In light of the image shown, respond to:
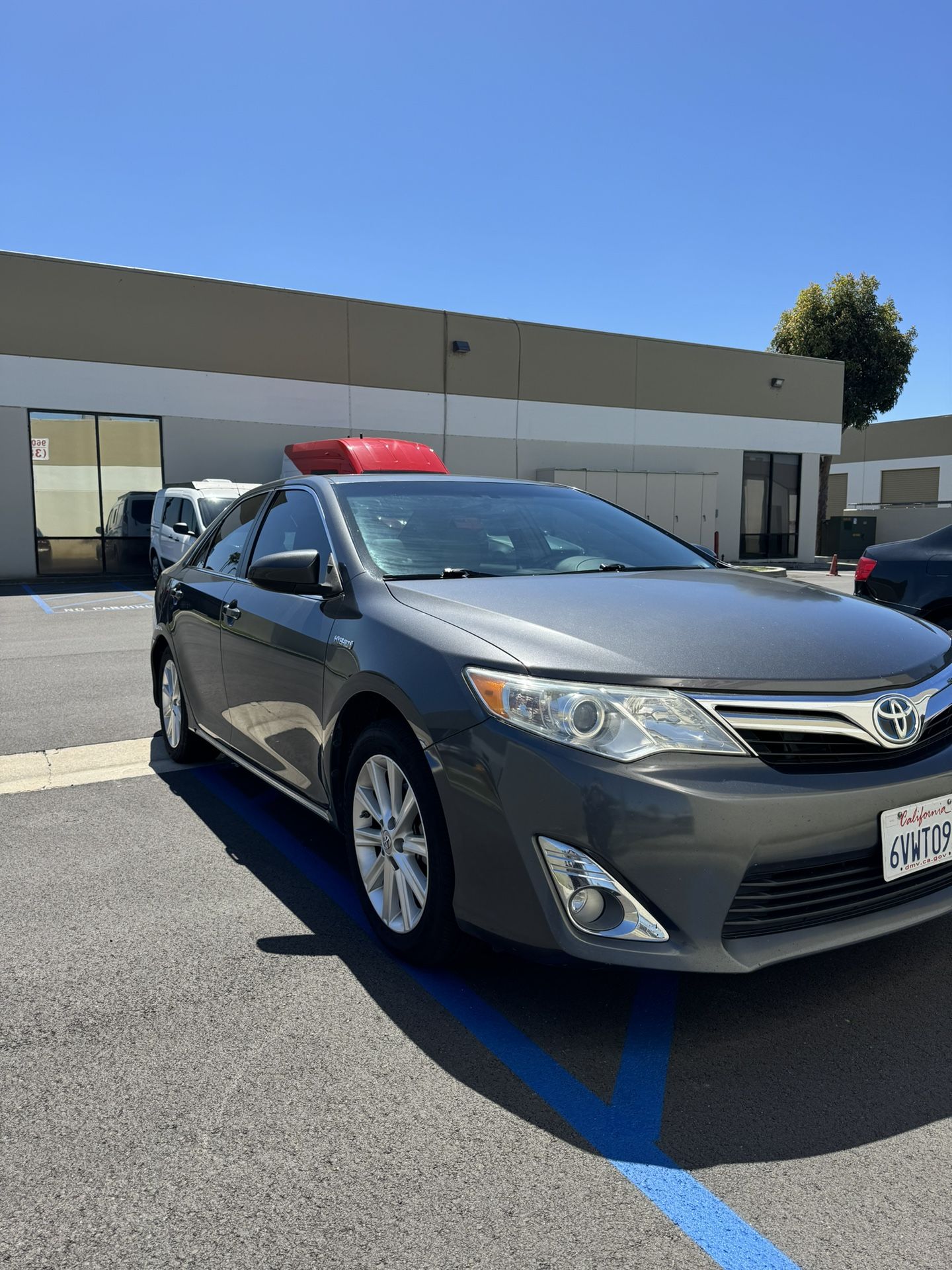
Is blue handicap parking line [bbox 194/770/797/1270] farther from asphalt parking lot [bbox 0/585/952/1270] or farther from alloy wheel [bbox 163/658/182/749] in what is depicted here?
alloy wheel [bbox 163/658/182/749]

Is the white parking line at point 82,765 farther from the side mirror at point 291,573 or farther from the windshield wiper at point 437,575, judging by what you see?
the windshield wiper at point 437,575

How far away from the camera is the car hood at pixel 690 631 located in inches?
104

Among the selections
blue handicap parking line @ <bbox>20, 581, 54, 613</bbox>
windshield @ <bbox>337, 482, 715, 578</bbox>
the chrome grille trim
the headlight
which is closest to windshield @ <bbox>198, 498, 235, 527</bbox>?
blue handicap parking line @ <bbox>20, 581, 54, 613</bbox>

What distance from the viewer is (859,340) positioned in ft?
111

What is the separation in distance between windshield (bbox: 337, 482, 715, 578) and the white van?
1093 centimetres

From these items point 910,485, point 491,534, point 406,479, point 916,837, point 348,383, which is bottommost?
point 916,837

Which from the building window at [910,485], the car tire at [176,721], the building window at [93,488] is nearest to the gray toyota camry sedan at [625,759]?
the car tire at [176,721]

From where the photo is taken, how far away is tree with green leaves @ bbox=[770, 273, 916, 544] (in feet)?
111

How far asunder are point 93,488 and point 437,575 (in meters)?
18.6

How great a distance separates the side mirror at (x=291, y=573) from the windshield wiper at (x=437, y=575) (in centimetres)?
22

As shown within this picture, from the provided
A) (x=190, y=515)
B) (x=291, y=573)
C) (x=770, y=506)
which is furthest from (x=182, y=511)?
(x=770, y=506)

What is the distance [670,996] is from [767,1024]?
0.30 metres

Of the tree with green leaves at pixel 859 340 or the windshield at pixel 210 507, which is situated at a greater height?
the tree with green leaves at pixel 859 340

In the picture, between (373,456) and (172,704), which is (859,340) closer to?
(373,456)
